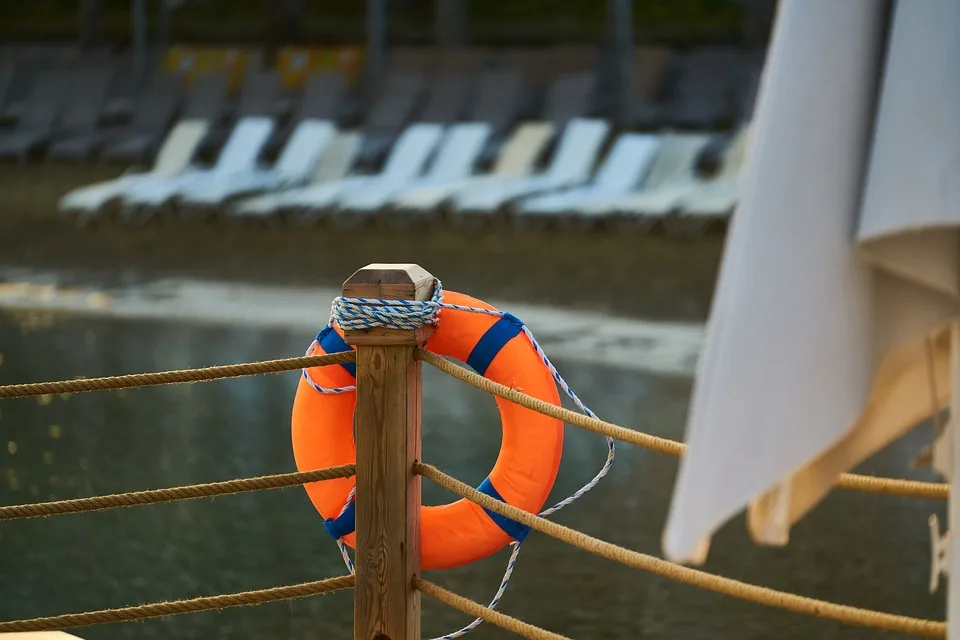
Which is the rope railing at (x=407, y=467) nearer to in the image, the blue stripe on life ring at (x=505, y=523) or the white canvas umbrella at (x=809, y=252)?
the blue stripe on life ring at (x=505, y=523)

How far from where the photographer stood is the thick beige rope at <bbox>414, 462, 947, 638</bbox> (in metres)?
1.78

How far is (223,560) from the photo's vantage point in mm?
4176

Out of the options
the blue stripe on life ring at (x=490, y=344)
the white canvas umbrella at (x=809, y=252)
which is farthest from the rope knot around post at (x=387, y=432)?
the white canvas umbrella at (x=809, y=252)

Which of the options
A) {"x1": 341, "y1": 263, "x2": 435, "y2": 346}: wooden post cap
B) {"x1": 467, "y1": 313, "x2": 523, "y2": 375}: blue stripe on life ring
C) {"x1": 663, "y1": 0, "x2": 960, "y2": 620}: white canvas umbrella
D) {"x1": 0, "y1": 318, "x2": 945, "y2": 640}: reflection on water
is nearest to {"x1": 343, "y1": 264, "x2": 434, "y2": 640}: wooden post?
{"x1": 341, "y1": 263, "x2": 435, "y2": 346}: wooden post cap

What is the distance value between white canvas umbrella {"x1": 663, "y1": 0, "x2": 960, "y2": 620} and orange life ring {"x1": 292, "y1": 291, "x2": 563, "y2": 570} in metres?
1.09

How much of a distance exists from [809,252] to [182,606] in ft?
4.57

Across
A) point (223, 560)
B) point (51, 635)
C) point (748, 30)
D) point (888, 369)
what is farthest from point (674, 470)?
point (748, 30)

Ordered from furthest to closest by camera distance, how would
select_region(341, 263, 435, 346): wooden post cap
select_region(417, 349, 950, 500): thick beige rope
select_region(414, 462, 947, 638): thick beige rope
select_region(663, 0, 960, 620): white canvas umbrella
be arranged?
select_region(341, 263, 435, 346): wooden post cap → select_region(417, 349, 950, 500): thick beige rope → select_region(414, 462, 947, 638): thick beige rope → select_region(663, 0, 960, 620): white canvas umbrella

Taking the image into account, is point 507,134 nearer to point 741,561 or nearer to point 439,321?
point 741,561

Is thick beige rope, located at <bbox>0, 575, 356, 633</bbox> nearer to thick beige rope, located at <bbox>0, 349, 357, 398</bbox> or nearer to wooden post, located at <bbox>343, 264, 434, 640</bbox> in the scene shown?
wooden post, located at <bbox>343, 264, 434, 640</bbox>

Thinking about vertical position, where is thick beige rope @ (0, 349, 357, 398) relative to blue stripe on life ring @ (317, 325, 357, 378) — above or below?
below

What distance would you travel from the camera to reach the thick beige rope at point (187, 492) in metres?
2.21

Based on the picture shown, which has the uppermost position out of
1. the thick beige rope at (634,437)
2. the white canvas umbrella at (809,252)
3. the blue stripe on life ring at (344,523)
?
the white canvas umbrella at (809,252)

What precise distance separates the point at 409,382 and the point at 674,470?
10.2ft
